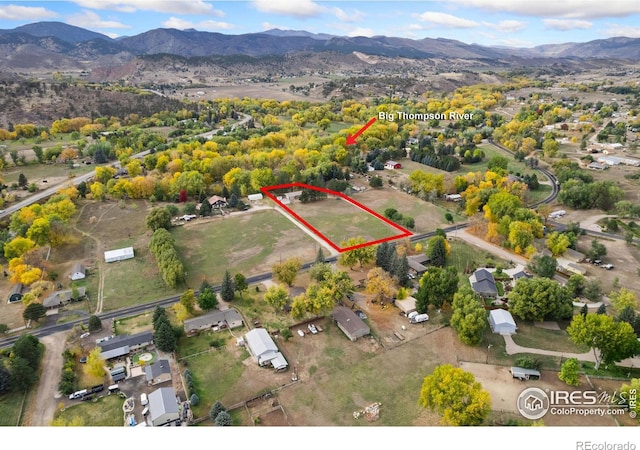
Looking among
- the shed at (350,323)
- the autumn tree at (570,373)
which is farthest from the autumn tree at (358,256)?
the autumn tree at (570,373)

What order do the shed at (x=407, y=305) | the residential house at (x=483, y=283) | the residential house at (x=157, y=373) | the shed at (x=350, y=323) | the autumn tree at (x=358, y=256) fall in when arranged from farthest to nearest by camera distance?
the autumn tree at (x=358, y=256), the residential house at (x=483, y=283), the shed at (x=407, y=305), the shed at (x=350, y=323), the residential house at (x=157, y=373)

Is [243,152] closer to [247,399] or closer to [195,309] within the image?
[195,309]

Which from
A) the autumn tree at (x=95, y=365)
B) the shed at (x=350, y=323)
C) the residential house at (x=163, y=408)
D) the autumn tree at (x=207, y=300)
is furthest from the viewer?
the autumn tree at (x=207, y=300)

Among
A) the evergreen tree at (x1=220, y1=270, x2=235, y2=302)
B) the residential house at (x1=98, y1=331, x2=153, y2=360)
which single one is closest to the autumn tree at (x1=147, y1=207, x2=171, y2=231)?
the evergreen tree at (x1=220, y1=270, x2=235, y2=302)

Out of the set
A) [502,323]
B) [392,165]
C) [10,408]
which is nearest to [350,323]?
[502,323]

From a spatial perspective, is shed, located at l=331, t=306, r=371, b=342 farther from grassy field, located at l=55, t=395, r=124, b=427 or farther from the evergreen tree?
grassy field, located at l=55, t=395, r=124, b=427

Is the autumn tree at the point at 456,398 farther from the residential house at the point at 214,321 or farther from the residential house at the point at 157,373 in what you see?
the residential house at the point at 157,373

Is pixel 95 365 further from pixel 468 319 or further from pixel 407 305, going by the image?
pixel 468 319

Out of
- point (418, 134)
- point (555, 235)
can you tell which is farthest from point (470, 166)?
point (555, 235)
